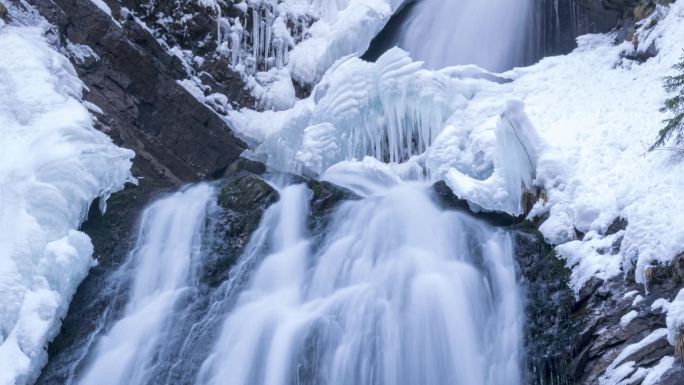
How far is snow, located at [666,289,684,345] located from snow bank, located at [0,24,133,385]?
20.6 ft

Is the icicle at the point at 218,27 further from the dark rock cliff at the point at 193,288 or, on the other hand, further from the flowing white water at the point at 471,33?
the dark rock cliff at the point at 193,288

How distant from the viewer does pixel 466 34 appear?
14.9 metres

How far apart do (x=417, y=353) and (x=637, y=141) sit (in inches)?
151

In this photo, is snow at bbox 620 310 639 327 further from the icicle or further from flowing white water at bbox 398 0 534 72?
the icicle

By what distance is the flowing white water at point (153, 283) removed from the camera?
27.2 ft

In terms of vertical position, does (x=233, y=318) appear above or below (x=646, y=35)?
Answer: below

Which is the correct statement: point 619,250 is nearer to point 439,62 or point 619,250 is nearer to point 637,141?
point 637,141

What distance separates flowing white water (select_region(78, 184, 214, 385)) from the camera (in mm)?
8281

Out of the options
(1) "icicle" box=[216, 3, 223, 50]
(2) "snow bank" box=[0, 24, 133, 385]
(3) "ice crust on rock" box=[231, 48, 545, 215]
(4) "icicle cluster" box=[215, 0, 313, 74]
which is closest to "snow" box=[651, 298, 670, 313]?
(3) "ice crust on rock" box=[231, 48, 545, 215]

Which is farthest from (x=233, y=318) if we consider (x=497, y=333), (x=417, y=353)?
(x=497, y=333)

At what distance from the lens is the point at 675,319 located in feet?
21.1

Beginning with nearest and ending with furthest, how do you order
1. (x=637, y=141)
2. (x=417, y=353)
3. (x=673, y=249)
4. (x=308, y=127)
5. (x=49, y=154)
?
(x=673, y=249), (x=417, y=353), (x=637, y=141), (x=49, y=154), (x=308, y=127)

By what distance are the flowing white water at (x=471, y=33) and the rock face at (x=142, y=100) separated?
424 cm

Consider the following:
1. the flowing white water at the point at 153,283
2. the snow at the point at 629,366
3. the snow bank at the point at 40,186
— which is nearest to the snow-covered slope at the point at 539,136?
the snow at the point at 629,366
